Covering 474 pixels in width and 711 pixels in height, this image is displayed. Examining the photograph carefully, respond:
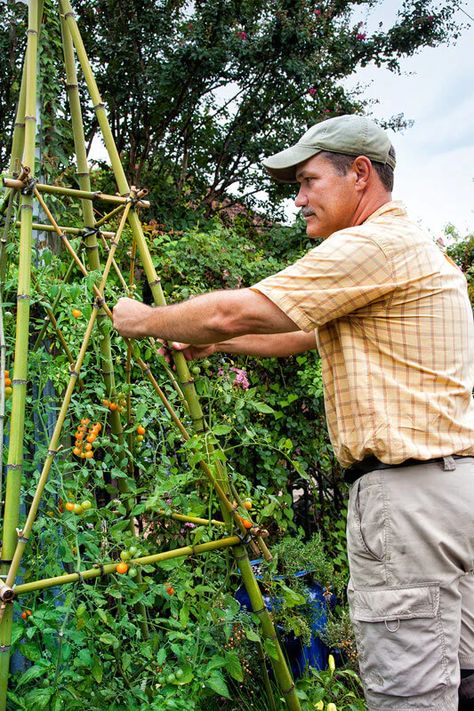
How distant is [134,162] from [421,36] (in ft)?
9.45

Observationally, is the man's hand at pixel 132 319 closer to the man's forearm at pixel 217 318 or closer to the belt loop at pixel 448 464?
the man's forearm at pixel 217 318

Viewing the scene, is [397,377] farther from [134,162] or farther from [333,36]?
[333,36]

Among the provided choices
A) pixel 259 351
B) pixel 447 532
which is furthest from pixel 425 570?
pixel 259 351

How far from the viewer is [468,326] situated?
1659mm

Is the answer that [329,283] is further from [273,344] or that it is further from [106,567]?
[106,567]

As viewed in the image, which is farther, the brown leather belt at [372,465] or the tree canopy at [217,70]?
the tree canopy at [217,70]

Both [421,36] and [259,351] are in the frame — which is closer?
[259,351]

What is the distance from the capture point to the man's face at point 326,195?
1.74 meters

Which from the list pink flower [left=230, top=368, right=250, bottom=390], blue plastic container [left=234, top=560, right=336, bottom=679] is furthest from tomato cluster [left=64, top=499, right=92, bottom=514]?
pink flower [left=230, top=368, right=250, bottom=390]

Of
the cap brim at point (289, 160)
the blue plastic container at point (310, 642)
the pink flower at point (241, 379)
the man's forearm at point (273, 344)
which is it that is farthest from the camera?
the pink flower at point (241, 379)

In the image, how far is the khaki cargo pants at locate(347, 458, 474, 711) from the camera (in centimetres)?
152

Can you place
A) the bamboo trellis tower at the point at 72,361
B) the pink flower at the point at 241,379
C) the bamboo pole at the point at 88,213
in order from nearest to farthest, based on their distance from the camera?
the bamboo trellis tower at the point at 72,361 < the bamboo pole at the point at 88,213 < the pink flower at the point at 241,379

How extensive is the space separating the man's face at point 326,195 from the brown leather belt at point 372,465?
594mm

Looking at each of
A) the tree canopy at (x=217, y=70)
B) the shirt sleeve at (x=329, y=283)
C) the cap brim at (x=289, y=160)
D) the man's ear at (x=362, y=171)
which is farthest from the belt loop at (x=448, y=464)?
the tree canopy at (x=217, y=70)
